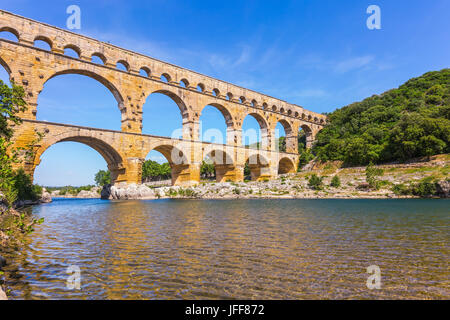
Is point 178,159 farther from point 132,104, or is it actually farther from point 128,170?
point 132,104

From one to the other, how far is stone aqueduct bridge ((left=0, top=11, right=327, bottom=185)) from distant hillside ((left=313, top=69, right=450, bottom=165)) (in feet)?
37.2

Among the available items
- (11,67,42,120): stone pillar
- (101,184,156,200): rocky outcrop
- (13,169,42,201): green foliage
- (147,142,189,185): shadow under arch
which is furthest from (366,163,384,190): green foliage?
(11,67,42,120): stone pillar

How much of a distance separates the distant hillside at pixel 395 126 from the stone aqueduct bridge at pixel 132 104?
1134 cm

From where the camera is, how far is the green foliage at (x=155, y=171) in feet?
239

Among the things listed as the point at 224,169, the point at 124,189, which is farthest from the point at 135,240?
the point at 224,169

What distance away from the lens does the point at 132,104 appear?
28.5 m

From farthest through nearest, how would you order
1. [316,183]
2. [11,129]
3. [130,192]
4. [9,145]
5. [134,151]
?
[316,183]
[134,151]
[130,192]
[11,129]
[9,145]

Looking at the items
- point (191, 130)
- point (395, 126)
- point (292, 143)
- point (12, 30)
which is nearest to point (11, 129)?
point (12, 30)

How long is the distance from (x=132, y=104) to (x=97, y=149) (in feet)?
18.3

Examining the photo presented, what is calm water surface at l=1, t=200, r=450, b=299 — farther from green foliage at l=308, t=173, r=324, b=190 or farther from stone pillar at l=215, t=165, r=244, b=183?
stone pillar at l=215, t=165, r=244, b=183

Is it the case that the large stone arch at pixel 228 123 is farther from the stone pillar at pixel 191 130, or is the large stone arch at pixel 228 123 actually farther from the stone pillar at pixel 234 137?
the stone pillar at pixel 191 130

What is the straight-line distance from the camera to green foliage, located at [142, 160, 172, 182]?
7281cm
